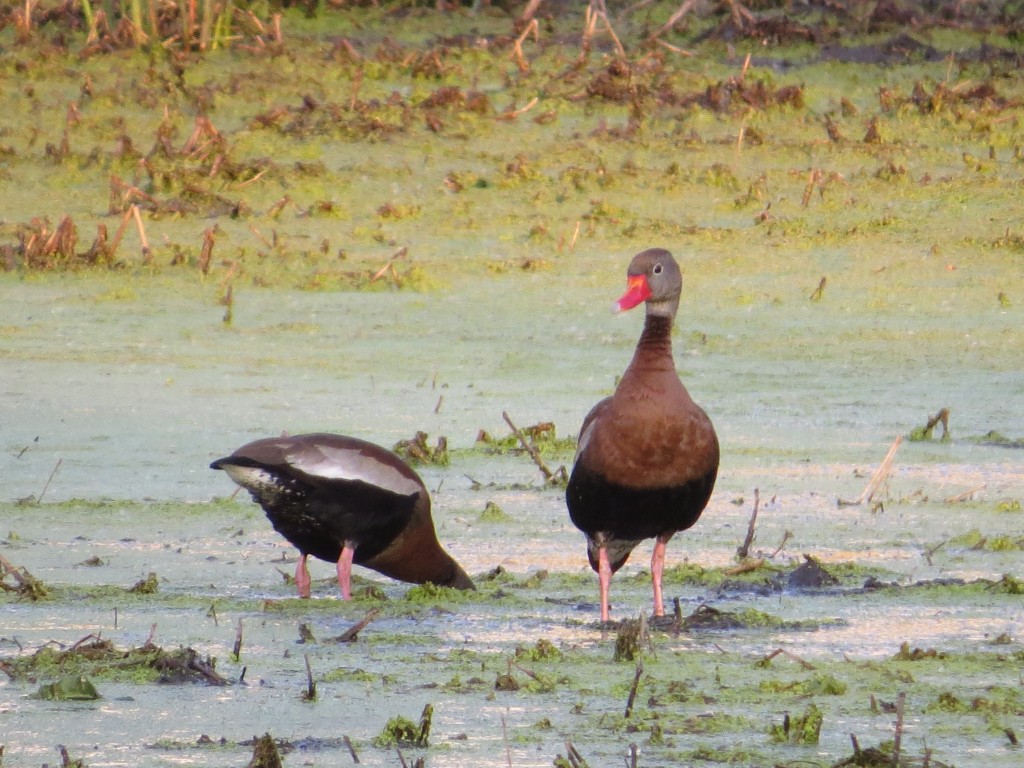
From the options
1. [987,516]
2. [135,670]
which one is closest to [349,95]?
[987,516]

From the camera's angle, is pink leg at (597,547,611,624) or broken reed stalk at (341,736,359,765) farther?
pink leg at (597,547,611,624)

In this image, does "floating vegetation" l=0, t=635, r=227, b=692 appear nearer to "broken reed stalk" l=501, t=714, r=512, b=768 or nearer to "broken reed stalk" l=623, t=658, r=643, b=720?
"broken reed stalk" l=501, t=714, r=512, b=768

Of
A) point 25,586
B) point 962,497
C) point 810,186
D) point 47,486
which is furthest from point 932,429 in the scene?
point 810,186

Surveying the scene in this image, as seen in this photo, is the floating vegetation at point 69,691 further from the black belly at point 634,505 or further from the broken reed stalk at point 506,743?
the black belly at point 634,505

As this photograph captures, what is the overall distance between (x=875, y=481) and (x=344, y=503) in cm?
158

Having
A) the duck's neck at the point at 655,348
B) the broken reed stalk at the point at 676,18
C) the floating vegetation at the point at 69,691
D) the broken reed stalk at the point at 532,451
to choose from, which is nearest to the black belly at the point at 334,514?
the duck's neck at the point at 655,348

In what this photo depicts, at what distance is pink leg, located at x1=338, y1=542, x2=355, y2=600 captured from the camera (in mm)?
4914

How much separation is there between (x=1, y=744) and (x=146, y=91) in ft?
27.9

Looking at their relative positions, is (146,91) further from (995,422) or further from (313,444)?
(313,444)

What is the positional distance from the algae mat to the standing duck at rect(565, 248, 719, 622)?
19cm

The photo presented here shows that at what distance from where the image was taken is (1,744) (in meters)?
3.24

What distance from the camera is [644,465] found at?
4.59 m

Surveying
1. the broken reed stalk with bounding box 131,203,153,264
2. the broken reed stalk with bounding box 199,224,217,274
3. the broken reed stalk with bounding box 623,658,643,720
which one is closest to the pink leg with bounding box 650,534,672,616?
the broken reed stalk with bounding box 623,658,643,720

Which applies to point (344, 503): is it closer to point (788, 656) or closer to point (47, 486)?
point (47, 486)
